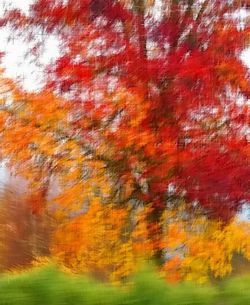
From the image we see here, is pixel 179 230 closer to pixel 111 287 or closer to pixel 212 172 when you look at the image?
pixel 212 172

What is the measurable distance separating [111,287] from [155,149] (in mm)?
4409

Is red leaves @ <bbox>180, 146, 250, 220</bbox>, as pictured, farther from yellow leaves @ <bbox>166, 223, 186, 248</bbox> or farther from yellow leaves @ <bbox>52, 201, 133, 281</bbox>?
yellow leaves @ <bbox>52, 201, 133, 281</bbox>

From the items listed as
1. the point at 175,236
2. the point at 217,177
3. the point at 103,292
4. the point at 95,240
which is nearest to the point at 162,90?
the point at 217,177

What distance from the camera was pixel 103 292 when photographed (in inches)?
143

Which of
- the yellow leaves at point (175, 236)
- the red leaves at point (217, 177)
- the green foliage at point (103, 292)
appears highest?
the red leaves at point (217, 177)

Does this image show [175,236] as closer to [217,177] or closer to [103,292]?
[217,177]

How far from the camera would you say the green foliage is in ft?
11.7

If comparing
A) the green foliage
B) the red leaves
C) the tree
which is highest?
the tree

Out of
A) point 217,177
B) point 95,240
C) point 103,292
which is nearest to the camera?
point 103,292

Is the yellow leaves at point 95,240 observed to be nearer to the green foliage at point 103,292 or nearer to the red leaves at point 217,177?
the red leaves at point 217,177

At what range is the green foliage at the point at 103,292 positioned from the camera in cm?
358

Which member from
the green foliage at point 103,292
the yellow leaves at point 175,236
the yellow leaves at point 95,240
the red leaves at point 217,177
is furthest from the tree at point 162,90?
the green foliage at point 103,292

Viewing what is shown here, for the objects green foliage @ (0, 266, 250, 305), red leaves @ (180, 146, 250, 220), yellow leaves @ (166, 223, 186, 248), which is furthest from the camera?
yellow leaves @ (166, 223, 186, 248)

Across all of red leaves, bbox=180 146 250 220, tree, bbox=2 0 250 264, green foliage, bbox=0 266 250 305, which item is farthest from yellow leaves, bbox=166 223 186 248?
green foliage, bbox=0 266 250 305
